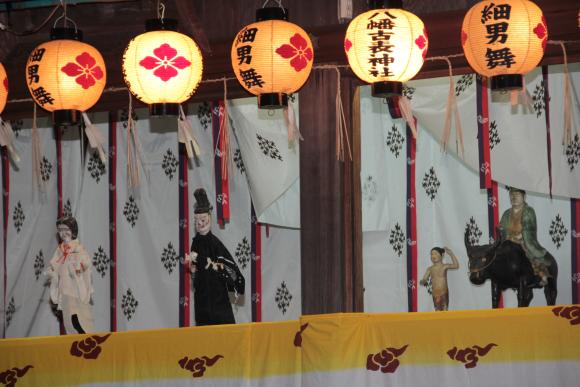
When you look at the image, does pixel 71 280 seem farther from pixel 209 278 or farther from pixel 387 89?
pixel 387 89

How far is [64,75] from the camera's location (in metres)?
9.09

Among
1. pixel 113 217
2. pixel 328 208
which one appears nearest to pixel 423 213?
pixel 328 208

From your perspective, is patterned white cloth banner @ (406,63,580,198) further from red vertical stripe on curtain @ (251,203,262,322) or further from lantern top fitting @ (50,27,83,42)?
lantern top fitting @ (50,27,83,42)

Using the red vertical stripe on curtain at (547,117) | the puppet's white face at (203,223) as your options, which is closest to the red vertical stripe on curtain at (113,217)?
the puppet's white face at (203,223)

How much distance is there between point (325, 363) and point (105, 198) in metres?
4.74

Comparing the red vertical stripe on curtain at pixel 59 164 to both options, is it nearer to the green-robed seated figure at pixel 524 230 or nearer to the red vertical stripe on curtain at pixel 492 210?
the red vertical stripe on curtain at pixel 492 210

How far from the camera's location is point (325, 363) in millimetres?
9102

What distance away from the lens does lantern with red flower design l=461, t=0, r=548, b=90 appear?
820 centimetres

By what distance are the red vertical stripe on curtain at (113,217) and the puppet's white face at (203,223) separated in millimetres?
1414

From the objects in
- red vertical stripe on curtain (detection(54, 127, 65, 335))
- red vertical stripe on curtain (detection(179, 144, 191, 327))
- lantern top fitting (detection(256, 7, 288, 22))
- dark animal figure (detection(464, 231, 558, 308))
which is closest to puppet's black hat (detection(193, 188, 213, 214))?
red vertical stripe on curtain (detection(179, 144, 191, 327))

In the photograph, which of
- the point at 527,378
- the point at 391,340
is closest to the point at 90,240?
the point at 391,340

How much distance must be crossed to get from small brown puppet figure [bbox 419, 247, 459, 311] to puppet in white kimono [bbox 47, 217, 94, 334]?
3503 mm

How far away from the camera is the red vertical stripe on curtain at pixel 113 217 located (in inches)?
506

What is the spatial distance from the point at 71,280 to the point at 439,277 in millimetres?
3750
